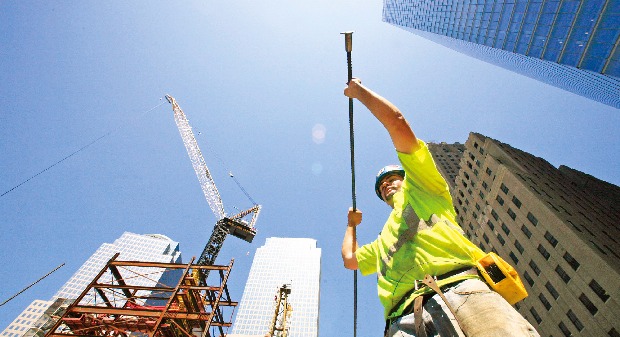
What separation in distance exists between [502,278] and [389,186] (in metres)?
1.87

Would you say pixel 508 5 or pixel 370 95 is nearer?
pixel 370 95

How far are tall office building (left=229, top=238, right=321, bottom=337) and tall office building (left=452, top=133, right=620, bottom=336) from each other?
85844 millimetres

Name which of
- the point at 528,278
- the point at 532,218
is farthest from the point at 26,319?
the point at 532,218

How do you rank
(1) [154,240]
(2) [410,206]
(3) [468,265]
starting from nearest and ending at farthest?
1. (3) [468,265]
2. (2) [410,206]
3. (1) [154,240]

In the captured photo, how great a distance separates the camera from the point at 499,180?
146 ft

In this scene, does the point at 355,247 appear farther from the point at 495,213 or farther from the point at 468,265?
the point at 495,213

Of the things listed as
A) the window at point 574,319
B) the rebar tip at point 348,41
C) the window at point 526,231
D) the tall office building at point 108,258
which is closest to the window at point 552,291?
the window at point 574,319

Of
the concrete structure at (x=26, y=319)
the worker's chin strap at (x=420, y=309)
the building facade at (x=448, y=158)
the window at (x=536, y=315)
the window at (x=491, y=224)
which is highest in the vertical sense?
the worker's chin strap at (x=420, y=309)

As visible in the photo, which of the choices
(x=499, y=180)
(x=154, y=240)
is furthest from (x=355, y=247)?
(x=154, y=240)

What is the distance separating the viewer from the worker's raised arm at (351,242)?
4445 millimetres

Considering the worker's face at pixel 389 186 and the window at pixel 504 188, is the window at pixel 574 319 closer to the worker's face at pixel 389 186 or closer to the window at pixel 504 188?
the window at pixel 504 188

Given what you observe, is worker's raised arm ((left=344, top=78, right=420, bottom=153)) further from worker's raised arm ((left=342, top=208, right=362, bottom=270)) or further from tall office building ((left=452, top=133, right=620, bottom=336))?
tall office building ((left=452, top=133, right=620, bottom=336))

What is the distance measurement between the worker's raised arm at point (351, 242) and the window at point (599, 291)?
3450 centimetres

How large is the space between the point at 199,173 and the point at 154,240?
112 m
